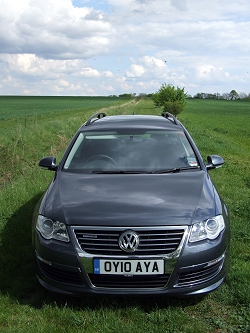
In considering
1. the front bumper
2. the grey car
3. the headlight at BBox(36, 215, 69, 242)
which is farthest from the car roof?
the front bumper

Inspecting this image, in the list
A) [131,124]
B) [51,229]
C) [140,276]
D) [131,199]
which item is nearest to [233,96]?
[131,124]

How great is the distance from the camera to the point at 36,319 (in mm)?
3475

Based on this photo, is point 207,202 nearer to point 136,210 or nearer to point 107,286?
point 136,210

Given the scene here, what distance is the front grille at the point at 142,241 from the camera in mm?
3402

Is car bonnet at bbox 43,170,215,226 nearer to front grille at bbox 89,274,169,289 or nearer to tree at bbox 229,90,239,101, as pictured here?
front grille at bbox 89,274,169,289

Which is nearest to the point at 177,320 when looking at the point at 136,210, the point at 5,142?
the point at 136,210

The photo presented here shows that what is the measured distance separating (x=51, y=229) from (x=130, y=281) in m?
0.81

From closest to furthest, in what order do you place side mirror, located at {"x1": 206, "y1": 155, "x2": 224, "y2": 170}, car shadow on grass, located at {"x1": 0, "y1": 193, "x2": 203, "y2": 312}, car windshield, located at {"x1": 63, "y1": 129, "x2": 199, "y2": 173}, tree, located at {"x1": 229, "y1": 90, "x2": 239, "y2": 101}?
car shadow on grass, located at {"x1": 0, "y1": 193, "x2": 203, "y2": 312} < car windshield, located at {"x1": 63, "y1": 129, "x2": 199, "y2": 173} < side mirror, located at {"x1": 206, "y1": 155, "x2": 224, "y2": 170} < tree, located at {"x1": 229, "y1": 90, "x2": 239, "y2": 101}

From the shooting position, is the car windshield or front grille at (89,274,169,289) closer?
front grille at (89,274,169,289)

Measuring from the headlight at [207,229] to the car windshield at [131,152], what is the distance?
0.98 meters

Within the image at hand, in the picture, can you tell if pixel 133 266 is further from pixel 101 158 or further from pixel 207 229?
pixel 101 158

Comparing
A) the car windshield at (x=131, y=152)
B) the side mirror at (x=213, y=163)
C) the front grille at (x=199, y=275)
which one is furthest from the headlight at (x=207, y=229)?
the side mirror at (x=213, y=163)

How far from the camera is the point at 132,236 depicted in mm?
3393

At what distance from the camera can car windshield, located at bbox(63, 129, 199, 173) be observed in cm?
466
